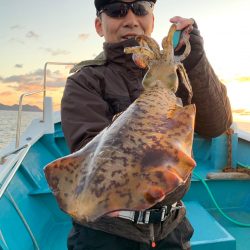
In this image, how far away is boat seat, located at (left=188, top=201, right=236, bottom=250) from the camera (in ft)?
9.80

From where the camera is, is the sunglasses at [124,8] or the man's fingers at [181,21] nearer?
the man's fingers at [181,21]

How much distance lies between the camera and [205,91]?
2102 millimetres

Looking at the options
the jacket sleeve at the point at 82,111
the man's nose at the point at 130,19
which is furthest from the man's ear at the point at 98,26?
the jacket sleeve at the point at 82,111

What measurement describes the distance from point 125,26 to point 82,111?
0.73 meters

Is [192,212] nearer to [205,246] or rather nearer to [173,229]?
[205,246]

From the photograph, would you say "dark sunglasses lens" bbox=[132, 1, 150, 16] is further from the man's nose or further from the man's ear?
the man's ear

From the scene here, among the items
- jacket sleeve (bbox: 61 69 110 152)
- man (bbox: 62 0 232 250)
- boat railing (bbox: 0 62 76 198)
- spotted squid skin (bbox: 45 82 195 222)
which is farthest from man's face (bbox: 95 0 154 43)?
boat railing (bbox: 0 62 76 198)

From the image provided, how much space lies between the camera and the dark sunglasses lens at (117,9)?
2.28 meters

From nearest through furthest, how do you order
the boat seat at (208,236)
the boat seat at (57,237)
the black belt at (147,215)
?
the black belt at (147,215), the boat seat at (208,236), the boat seat at (57,237)

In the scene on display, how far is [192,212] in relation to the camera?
147 inches

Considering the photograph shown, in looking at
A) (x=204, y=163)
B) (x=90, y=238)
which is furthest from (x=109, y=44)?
(x=204, y=163)

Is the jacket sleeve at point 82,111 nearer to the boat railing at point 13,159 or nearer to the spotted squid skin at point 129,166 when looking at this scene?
the spotted squid skin at point 129,166

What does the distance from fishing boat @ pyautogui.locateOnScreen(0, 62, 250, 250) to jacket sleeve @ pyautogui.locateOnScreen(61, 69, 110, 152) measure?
0.98m

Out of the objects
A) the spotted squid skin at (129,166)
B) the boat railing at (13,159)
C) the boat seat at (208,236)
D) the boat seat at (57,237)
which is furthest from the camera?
the boat seat at (57,237)
